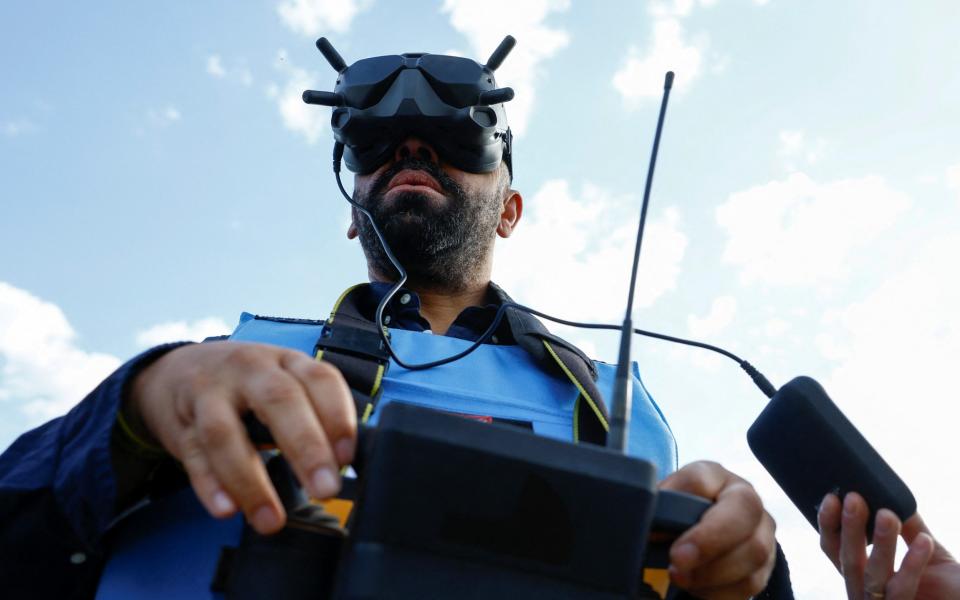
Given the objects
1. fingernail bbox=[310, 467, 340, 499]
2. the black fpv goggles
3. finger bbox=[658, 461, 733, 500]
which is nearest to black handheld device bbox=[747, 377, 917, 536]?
finger bbox=[658, 461, 733, 500]

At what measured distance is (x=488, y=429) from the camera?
0.75 metres

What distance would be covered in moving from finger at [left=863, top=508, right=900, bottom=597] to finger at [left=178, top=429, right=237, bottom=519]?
3.46 ft

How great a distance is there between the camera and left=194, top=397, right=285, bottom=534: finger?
808 millimetres

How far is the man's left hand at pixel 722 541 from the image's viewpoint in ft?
2.97

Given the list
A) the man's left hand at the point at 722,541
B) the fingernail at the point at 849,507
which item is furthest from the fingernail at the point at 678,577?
the fingernail at the point at 849,507

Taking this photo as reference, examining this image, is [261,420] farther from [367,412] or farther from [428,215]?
[428,215]

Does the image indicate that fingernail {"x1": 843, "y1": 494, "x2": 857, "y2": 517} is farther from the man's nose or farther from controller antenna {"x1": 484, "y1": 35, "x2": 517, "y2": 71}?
controller antenna {"x1": 484, "y1": 35, "x2": 517, "y2": 71}

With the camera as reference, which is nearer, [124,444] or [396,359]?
[124,444]

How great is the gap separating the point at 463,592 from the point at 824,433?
0.81 metres

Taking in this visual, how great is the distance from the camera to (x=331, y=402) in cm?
81

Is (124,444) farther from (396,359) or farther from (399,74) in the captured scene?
(399,74)

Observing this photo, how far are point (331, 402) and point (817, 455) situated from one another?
909 mm

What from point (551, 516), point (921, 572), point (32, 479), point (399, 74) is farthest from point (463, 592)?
point (399, 74)

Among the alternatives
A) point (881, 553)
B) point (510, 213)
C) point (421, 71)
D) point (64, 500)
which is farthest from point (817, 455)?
point (510, 213)
